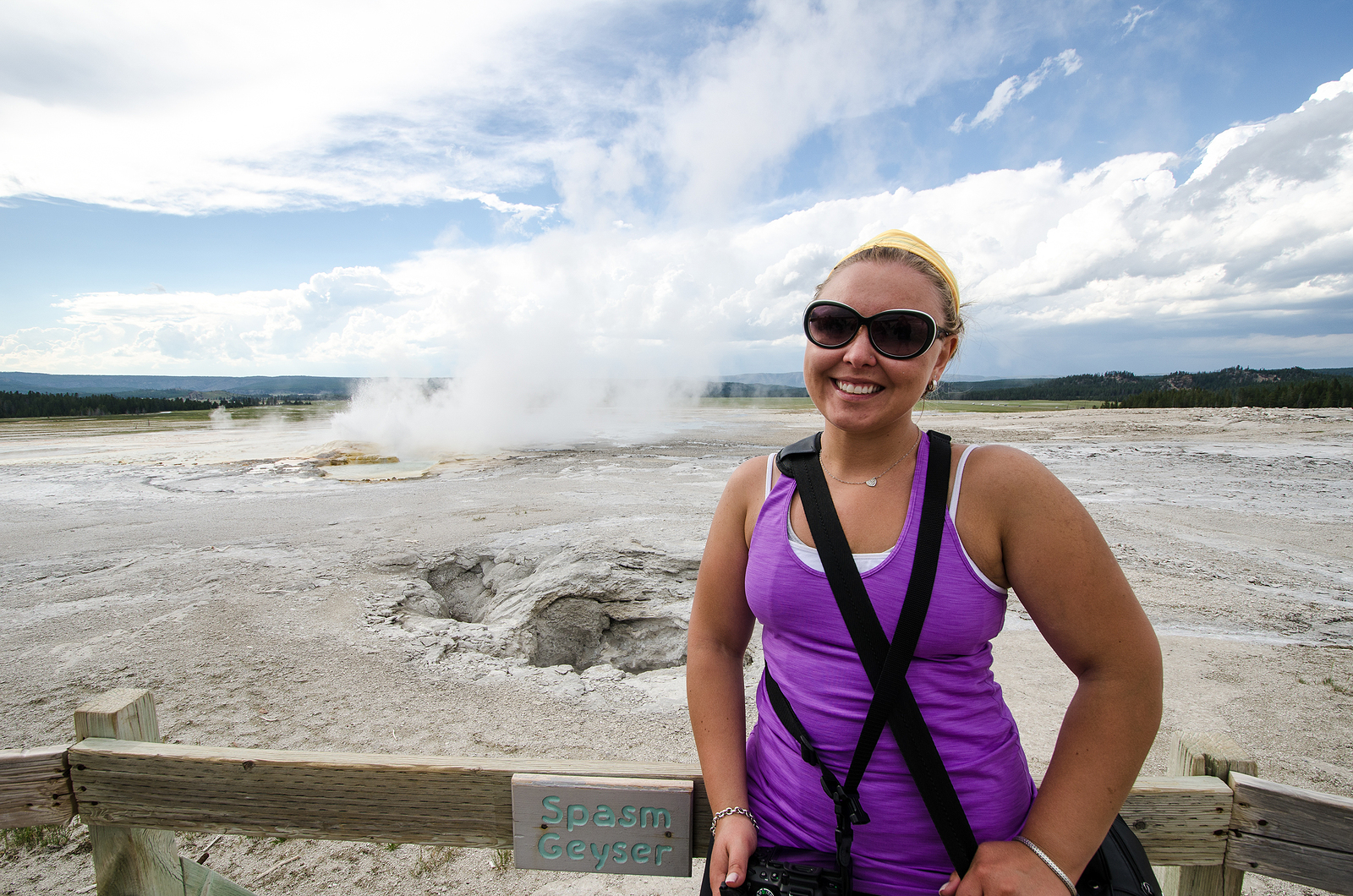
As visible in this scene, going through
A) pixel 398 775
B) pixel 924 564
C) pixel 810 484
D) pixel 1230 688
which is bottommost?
pixel 1230 688

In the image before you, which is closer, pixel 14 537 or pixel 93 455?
pixel 14 537

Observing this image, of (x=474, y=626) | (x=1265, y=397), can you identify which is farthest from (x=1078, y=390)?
(x=474, y=626)

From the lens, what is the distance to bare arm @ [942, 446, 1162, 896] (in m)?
1.20

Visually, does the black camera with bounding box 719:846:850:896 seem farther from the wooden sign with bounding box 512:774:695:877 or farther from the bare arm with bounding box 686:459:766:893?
the wooden sign with bounding box 512:774:695:877

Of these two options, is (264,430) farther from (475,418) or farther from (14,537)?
(14,537)

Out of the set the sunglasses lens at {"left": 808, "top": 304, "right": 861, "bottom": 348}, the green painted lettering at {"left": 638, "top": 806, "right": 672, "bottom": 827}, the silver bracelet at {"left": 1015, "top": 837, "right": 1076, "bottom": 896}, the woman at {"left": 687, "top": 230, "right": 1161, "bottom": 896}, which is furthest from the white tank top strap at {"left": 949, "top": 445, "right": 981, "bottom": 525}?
the green painted lettering at {"left": 638, "top": 806, "right": 672, "bottom": 827}

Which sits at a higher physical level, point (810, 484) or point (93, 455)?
point (810, 484)

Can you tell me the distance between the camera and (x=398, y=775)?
1.84m

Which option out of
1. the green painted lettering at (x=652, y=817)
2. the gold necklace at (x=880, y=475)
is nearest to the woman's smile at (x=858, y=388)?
the gold necklace at (x=880, y=475)

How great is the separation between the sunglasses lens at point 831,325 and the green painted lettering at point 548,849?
1499mm

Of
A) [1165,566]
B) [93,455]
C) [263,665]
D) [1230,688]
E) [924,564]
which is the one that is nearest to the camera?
[924,564]

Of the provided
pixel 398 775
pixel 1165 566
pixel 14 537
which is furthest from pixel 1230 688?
pixel 14 537

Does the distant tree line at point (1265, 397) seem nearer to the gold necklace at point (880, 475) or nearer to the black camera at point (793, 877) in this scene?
the gold necklace at point (880, 475)

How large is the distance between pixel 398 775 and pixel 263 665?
498 centimetres
